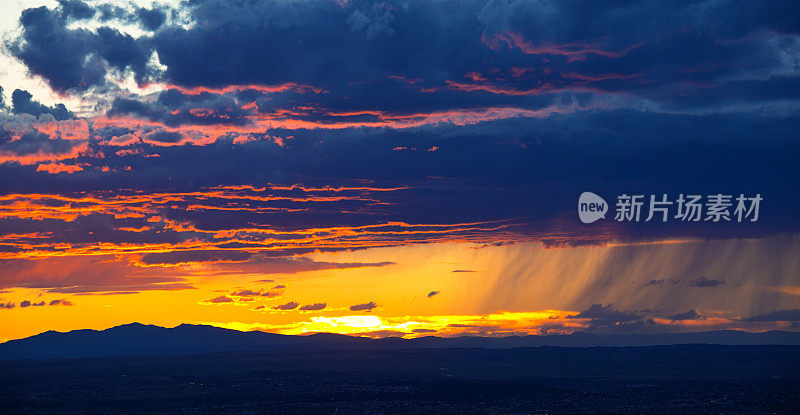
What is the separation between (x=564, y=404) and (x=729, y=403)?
37.6 meters

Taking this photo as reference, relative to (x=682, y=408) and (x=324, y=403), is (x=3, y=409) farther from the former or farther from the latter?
(x=682, y=408)

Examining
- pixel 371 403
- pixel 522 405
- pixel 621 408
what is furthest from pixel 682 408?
pixel 371 403

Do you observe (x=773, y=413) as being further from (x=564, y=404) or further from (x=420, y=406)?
(x=420, y=406)

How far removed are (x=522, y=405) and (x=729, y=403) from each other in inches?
1862

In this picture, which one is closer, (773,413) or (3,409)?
(773,413)

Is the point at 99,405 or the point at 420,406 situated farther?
the point at 99,405

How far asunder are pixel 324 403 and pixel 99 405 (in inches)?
2026

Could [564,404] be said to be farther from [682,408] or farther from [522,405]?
[682,408]

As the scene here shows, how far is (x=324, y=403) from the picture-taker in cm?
18788

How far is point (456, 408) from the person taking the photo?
7047 inches

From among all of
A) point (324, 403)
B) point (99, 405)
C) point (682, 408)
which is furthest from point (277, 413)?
point (682, 408)

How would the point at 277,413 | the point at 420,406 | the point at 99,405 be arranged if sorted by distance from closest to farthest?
the point at 277,413 < the point at 420,406 < the point at 99,405

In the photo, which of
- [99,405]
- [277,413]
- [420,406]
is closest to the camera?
[277,413]

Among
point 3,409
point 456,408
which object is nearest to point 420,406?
point 456,408
